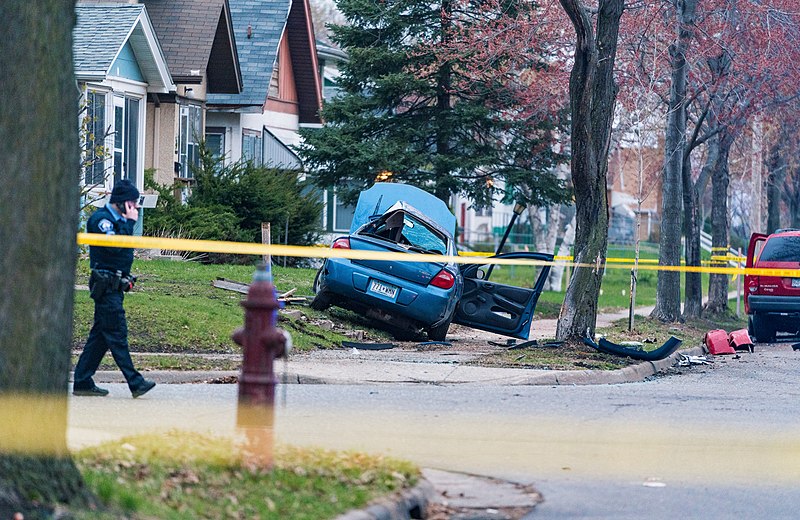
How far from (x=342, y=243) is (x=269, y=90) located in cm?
1967

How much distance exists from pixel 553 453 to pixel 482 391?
132 inches

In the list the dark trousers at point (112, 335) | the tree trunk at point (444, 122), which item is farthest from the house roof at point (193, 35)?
the dark trousers at point (112, 335)

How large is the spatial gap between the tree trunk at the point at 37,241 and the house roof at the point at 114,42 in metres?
17.9

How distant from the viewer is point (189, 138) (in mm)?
29938

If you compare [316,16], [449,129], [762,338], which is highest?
[316,16]

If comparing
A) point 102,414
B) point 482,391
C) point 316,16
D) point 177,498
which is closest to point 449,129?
point 482,391

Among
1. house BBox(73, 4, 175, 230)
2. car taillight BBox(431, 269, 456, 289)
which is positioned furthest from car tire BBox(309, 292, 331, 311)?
house BBox(73, 4, 175, 230)

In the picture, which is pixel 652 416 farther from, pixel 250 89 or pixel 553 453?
pixel 250 89

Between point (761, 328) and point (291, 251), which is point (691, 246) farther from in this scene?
point (291, 251)

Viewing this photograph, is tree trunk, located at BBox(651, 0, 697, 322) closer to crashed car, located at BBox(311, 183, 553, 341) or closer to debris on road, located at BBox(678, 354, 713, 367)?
debris on road, located at BBox(678, 354, 713, 367)

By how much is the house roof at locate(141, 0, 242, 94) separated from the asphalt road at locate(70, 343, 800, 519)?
17669mm

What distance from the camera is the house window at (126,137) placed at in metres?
25.5

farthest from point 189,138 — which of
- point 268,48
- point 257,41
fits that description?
point 257,41

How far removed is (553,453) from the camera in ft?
29.0
